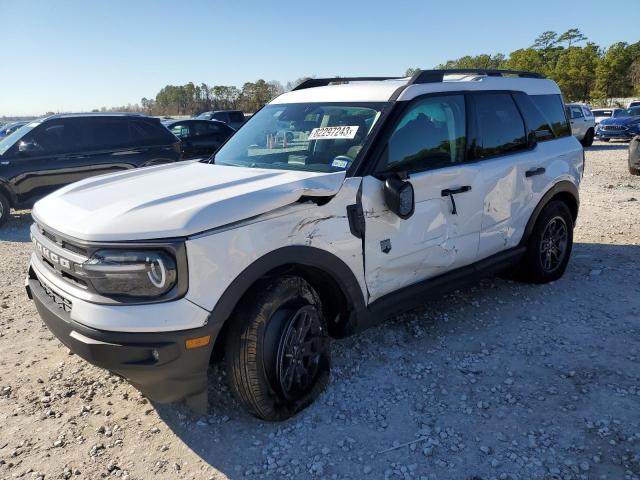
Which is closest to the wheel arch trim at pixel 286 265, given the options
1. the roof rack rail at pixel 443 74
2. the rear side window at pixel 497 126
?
the roof rack rail at pixel 443 74

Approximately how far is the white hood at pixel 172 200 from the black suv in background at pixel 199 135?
1147 centimetres

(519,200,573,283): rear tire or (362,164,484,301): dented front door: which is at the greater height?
(362,164,484,301): dented front door

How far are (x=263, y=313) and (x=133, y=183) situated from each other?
1.30m

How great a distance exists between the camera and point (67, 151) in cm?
897

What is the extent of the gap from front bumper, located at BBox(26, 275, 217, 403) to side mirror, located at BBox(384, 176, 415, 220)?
4.34ft

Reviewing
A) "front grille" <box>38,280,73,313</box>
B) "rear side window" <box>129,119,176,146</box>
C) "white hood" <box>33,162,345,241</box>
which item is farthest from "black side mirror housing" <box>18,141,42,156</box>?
"front grille" <box>38,280,73,313</box>

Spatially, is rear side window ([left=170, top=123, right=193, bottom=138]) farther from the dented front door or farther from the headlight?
the headlight

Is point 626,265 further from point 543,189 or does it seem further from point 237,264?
point 237,264

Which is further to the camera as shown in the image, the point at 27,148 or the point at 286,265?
the point at 27,148

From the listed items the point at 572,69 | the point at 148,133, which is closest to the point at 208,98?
the point at 572,69

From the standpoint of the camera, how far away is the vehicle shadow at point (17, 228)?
26.0 feet

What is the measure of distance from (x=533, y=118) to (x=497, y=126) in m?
0.63

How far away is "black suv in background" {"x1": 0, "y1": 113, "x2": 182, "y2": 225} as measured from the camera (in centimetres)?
862

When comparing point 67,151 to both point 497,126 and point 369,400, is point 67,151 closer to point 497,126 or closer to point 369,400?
point 497,126
